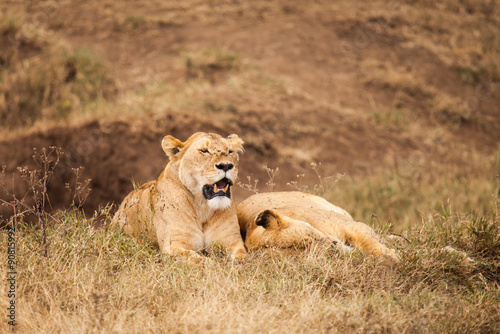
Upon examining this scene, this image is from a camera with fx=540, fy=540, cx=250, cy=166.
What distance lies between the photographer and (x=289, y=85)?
13.0 meters

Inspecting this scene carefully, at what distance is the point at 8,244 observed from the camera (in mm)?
3848

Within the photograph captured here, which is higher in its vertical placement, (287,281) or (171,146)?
(171,146)

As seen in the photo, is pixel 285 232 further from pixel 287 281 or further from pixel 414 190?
pixel 414 190

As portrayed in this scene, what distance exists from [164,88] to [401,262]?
9186mm

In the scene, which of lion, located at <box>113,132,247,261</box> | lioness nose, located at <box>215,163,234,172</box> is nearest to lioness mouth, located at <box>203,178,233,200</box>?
lion, located at <box>113,132,247,261</box>

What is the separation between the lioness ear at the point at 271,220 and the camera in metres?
3.97

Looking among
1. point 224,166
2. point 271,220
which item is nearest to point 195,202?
point 224,166

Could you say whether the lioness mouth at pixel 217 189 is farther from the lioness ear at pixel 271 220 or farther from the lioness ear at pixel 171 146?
the lioness ear at pixel 171 146

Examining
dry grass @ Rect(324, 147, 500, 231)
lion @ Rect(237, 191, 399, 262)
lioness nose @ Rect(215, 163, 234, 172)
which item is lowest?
dry grass @ Rect(324, 147, 500, 231)

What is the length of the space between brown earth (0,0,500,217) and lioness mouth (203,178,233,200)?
3.50m

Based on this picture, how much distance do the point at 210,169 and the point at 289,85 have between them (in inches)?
362

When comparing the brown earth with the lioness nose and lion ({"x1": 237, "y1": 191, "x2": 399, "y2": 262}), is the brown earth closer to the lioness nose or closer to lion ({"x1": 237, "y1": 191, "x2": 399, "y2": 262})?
lion ({"x1": 237, "y1": 191, "x2": 399, "y2": 262})

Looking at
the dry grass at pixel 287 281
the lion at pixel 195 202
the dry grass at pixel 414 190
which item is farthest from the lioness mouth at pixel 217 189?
the dry grass at pixel 414 190

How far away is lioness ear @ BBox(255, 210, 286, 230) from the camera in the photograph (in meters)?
3.97
